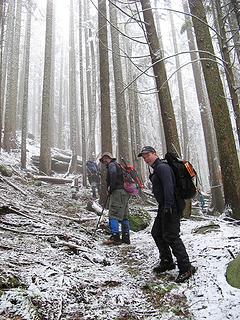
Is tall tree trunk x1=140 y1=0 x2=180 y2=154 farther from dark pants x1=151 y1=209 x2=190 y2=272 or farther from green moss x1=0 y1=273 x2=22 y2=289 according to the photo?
green moss x1=0 y1=273 x2=22 y2=289

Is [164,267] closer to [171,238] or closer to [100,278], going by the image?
[171,238]

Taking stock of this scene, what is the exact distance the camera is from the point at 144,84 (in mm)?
29609

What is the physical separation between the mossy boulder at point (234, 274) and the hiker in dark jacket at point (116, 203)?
345cm

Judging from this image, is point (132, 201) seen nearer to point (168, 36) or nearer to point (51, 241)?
point (51, 241)

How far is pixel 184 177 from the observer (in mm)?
4371

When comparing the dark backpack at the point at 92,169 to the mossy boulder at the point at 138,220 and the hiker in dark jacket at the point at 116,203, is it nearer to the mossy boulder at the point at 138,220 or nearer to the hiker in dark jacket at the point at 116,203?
the mossy boulder at the point at 138,220

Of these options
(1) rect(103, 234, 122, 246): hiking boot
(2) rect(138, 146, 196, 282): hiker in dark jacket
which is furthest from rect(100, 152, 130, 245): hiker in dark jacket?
(2) rect(138, 146, 196, 282): hiker in dark jacket

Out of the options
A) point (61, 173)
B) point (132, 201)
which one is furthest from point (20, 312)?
point (61, 173)

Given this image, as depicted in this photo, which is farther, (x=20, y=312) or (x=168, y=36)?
(x=168, y=36)

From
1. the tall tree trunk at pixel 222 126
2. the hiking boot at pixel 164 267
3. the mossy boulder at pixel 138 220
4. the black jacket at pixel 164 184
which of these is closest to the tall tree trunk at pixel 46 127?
the mossy boulder at pixel 138 220

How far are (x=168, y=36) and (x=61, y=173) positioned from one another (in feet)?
56.9

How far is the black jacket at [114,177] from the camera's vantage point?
7152 millimetres

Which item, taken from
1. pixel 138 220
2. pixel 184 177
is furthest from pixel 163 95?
pixel 184 177

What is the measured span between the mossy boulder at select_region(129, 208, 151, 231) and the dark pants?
388cm
